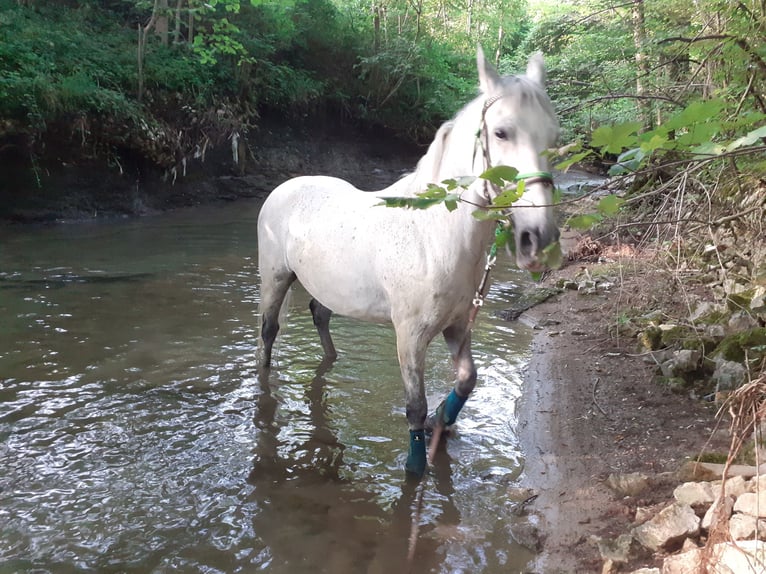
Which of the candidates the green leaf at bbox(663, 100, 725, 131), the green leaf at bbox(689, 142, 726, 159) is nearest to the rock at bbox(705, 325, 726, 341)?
the green leaf at bbox(689, 142, 726, 159)

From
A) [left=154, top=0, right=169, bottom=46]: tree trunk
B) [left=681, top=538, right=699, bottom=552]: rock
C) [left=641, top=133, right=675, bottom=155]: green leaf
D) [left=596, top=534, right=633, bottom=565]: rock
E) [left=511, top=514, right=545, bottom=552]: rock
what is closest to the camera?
[left=641, top=133, right=675, bottom=155]: green leaf

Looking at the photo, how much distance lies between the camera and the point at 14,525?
280cm

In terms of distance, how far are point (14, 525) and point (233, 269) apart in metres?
5.70

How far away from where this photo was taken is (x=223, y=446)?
3.72 metres

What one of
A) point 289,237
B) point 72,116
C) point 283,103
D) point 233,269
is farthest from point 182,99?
point 289,237

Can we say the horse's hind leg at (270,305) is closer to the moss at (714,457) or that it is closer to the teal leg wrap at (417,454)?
the teal leg wrap at (417,454)

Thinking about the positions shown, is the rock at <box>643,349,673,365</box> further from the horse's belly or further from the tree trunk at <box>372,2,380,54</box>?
the tree trunk at <box>372,2,380,54</box>

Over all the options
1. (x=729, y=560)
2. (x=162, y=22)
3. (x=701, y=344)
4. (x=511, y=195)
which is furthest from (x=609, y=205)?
(x=162, y=22)

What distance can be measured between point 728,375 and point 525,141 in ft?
7.51

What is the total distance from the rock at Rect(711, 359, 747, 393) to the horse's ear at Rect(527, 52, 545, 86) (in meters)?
2.19

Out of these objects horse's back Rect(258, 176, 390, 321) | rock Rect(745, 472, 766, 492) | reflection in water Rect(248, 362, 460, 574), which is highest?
horse's back Rect(258, 176, 390, 321)

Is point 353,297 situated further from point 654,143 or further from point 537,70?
point 654,143

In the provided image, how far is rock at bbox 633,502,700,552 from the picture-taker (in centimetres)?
225

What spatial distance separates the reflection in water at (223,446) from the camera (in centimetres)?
273
